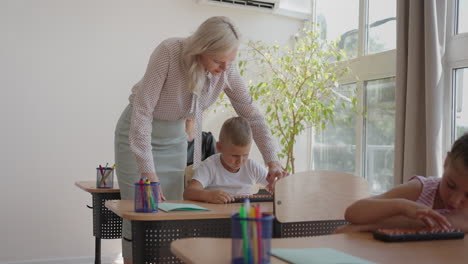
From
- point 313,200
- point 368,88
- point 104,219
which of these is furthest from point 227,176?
point 368,88

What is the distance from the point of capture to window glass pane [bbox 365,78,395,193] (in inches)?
161

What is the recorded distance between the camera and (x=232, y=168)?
2.63 m

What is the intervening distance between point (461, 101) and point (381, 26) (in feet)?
3.71

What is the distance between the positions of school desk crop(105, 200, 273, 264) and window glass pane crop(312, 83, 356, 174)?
259 cm

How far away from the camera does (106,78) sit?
454 cm

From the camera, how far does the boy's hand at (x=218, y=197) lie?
2225 millimetres

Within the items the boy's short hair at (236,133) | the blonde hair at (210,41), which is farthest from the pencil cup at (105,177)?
the blonde hair at (210,41)

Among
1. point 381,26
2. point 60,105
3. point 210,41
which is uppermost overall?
point 381,26

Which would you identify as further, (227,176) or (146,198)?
(227,176)

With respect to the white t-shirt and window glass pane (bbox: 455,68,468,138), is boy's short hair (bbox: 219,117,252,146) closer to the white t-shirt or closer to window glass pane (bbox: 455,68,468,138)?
the white t-shirt

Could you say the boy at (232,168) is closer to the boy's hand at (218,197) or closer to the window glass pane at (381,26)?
the boy's hand at (218,197)

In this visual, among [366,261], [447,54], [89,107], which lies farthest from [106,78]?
[366,261]

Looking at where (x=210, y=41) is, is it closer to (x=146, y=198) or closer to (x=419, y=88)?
(x=146, y=198)

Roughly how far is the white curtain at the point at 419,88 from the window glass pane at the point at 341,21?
1092 mm
